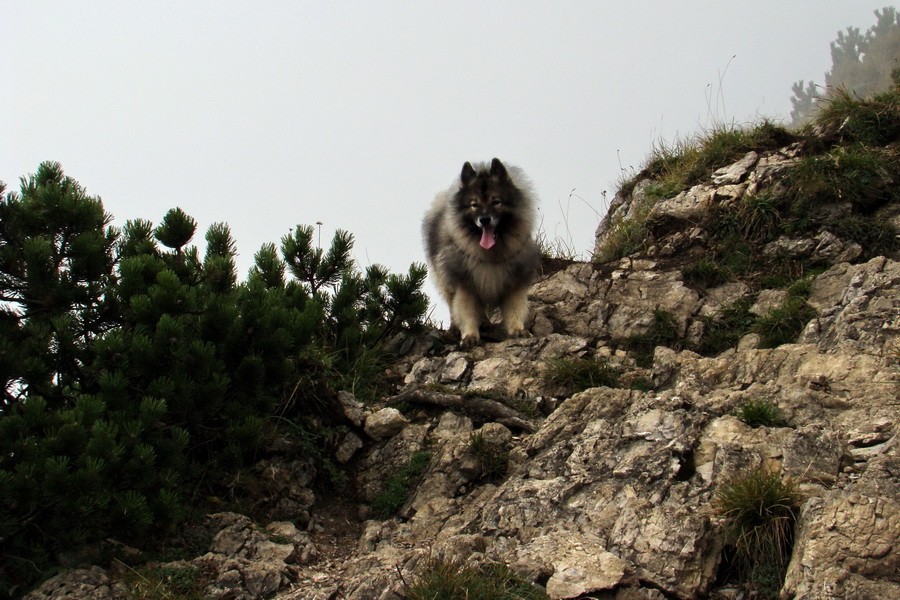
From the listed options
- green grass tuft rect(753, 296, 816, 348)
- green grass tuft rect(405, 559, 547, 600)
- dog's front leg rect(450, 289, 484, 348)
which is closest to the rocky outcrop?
green grass tuft rect(405, 559, 547, 600)

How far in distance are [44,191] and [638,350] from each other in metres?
5.57

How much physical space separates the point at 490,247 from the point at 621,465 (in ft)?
12.3

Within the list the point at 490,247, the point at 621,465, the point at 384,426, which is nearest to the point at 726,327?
the point at 490,247

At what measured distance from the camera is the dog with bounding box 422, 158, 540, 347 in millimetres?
8125

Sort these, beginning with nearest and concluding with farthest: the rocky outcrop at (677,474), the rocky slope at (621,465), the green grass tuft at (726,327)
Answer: the rocky outcrop at (677,474), the rocky slope at (621,465), the green grass tuft at (726,327)

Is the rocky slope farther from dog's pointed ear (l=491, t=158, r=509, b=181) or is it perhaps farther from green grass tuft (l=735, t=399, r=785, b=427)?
dog's pointed ear (l=491, t=158, r=509, b=181)

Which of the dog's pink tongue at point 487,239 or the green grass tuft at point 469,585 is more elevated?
the dog's pink tongue at point 487,239

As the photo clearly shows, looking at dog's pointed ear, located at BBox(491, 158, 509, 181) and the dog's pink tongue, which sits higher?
dog's pointed ear, located at BBox(491, 158, 509, 181)

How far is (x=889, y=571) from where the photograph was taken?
3533mm

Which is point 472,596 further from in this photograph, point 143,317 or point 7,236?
point 7,236

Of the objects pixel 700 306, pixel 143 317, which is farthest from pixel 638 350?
pixel 143 317

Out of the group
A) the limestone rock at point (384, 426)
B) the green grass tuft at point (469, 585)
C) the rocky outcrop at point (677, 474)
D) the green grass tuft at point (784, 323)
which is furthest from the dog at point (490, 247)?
the green grass tuft at point (469, 585)

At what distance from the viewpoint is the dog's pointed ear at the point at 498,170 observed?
8.08 metres

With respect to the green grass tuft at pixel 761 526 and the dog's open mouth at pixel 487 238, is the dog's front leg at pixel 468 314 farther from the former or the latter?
the green grass tuft at pixel 761 526
